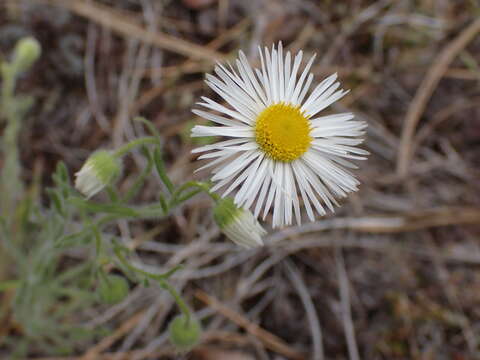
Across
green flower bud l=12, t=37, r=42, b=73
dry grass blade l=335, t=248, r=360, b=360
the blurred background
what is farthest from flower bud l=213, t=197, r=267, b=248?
green flower bud l=12, t=37, r=42, b=73

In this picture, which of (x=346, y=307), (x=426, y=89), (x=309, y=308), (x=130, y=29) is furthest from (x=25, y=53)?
(x=426, y=89)

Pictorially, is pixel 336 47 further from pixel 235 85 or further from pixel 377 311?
pixel 235 85

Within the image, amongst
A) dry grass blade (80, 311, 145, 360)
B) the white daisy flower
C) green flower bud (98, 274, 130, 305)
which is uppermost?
the white daisy flower

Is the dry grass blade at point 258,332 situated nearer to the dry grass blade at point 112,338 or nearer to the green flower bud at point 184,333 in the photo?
the dry grass blade at point 112,338

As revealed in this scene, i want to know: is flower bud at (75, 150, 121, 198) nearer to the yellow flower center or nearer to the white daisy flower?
the white daisy flower

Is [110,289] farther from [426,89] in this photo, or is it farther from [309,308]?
[426,89]

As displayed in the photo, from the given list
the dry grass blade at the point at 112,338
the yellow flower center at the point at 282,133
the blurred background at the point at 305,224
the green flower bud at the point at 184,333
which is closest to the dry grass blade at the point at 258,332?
the blurred background at the point at 305,224
